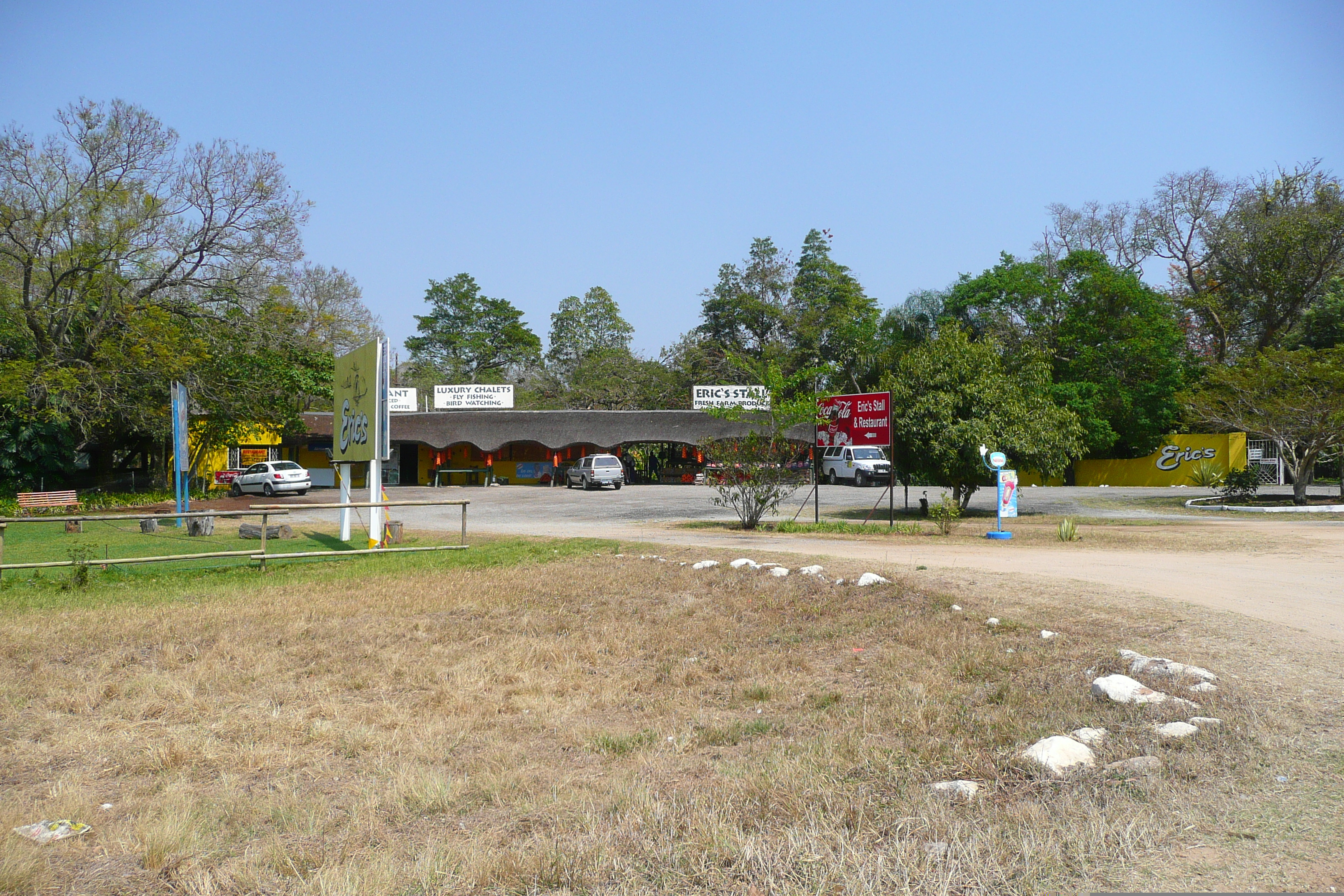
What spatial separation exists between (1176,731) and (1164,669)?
137cm

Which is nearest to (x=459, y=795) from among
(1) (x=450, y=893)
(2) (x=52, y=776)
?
(1) (x=450, y=893)

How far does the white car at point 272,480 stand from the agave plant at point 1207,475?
110 ft

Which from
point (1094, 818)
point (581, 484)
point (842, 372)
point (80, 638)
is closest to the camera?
point (1094, 818)

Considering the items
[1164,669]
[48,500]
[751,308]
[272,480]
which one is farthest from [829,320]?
[1164,669]

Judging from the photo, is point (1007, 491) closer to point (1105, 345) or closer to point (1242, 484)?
point (1242, 484)

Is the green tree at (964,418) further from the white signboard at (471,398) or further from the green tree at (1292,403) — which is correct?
the white signboard at (471,398)

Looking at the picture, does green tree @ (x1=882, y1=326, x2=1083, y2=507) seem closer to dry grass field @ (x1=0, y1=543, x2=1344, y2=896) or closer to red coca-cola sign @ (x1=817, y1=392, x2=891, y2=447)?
red coca-cola sign @ (x1=817, y1=392, x2=891, y2=447)

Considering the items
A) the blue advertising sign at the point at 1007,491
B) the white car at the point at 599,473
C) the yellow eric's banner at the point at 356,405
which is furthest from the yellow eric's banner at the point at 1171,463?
the yellow eric's banner at the point at 356,405

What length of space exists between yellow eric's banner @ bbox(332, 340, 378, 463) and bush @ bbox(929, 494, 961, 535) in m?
11.0

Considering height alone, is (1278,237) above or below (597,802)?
above

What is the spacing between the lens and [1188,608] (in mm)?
8344

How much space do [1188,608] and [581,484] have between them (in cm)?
3257

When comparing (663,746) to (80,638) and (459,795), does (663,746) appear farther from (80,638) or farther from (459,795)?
(80,638)

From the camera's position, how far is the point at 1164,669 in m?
5.89
